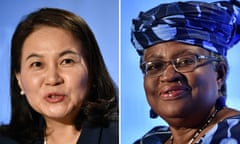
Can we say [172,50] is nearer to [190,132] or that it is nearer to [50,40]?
[190,132]

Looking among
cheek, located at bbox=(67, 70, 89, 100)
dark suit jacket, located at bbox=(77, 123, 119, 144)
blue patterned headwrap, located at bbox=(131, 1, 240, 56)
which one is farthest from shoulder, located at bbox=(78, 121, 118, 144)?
blue patterned headwrap, located at bbox=(131, 1, 240, 56)

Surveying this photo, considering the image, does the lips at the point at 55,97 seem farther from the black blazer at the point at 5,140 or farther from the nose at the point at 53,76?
the black blazer at the point at 5,140

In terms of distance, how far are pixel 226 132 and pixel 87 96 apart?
51 cm

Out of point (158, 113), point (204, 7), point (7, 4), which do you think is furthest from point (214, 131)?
point (7, 4)

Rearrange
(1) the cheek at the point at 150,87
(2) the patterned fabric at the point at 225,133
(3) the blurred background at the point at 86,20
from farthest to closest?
(3) the blurred background at the point at 86,20 → (1) the cheek at the point at 150,87 → (2) the patterned fabric at the point at 225,133

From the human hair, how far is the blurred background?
24 mm

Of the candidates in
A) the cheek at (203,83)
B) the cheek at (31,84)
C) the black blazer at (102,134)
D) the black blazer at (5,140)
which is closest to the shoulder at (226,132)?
the cheek at (203,83)

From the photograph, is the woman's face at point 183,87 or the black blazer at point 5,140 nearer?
the woman's face at point 183,87

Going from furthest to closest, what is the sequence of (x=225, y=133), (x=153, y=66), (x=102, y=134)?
(x=102, y=134)
(x=153, y=66)
(x=225, y=133)

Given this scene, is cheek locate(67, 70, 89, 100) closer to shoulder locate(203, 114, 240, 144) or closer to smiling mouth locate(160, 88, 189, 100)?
smiling mouth locate(160, 88, 189, 100)

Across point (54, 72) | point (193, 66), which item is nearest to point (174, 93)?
point (193, 66)

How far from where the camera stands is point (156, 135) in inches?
58.5

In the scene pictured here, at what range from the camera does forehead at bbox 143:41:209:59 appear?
1384mm

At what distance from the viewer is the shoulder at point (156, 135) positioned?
1.46m
